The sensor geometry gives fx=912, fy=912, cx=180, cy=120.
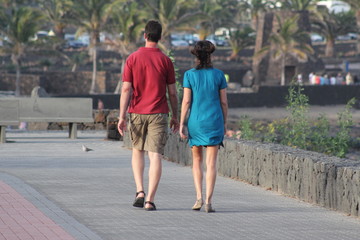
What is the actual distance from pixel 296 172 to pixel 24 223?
147 inches

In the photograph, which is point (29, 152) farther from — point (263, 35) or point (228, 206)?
point (263, 35)

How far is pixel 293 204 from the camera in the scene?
1001 centimetres

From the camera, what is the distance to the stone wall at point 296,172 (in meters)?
9.34

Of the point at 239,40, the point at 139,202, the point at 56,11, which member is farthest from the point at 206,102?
the point at 239,40

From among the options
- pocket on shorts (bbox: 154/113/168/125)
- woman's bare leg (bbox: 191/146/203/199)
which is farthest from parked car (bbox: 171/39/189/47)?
pocket on shorts (bbox: 154/113/168/125)

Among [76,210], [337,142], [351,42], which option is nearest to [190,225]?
[76,210]

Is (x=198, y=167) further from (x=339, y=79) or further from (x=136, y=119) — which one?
(x=339, y=79)

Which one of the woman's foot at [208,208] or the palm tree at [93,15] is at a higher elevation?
the palm tree at [93,15]

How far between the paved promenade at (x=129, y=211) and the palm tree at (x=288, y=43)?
163 ft

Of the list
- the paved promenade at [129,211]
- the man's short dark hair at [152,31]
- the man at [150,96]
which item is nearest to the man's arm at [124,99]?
the man at [150,96]

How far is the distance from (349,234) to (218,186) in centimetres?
364

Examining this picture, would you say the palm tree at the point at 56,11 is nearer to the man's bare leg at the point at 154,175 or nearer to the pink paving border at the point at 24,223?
the pink paving border at the point at 24,223

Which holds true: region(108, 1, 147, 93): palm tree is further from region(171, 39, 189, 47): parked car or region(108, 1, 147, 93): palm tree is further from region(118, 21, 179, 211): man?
region(118, 21, 179, 211): man

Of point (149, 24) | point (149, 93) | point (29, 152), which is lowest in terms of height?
point (29, 152)
